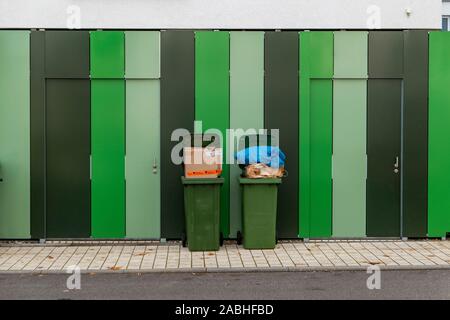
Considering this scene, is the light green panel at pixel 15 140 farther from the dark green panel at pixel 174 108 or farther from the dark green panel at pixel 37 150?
the dark green panel at pixel 174 108

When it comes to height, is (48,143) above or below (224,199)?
above

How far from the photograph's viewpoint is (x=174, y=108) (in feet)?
35.2

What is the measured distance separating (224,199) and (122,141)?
171 centimetres

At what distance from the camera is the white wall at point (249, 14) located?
37.6ft

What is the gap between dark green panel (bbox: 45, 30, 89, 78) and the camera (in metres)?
10.6

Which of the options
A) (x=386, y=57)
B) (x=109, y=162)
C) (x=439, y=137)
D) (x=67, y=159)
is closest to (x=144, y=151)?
(x=109, y=162)

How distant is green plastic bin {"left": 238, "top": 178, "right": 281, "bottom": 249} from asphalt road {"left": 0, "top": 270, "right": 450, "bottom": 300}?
1.44 m

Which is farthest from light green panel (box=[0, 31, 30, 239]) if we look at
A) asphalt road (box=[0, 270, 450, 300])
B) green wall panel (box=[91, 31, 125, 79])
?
asphalt road (box=[0, 270, 450, 300])

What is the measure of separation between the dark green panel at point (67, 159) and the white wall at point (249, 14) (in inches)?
53.6

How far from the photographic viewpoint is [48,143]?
10.7 m

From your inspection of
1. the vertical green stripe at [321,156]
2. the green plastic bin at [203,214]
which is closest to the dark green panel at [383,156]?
the vertical green stripe at [321,156]

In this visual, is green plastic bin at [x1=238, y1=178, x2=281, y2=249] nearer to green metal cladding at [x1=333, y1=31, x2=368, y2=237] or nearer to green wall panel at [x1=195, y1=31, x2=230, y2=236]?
green wall panel at [x1=195, y1=31, x2=230, y2=236]
